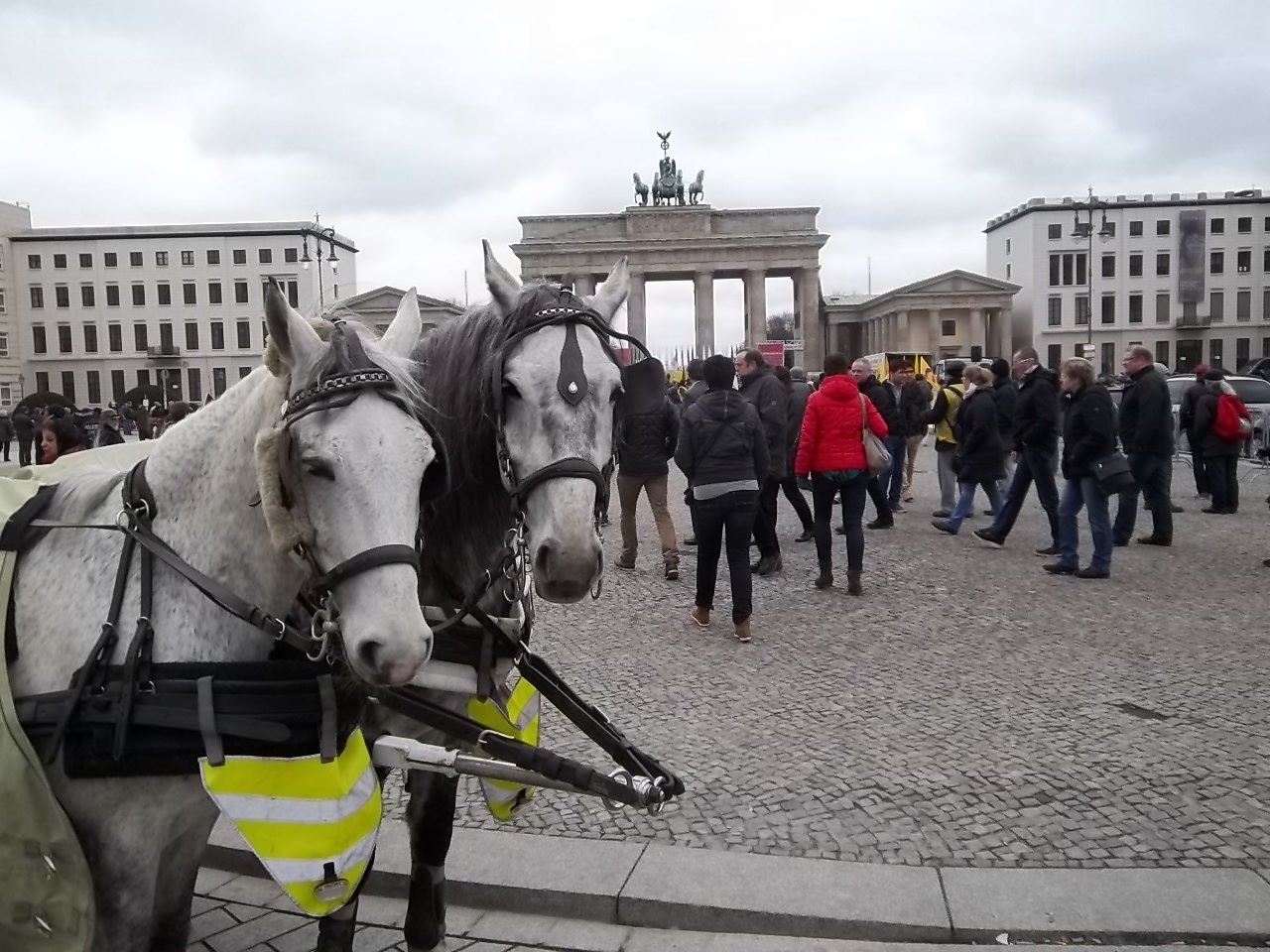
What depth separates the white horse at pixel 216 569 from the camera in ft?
5.44

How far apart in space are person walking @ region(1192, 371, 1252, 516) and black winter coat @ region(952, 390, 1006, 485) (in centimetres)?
312

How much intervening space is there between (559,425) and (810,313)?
56.6m

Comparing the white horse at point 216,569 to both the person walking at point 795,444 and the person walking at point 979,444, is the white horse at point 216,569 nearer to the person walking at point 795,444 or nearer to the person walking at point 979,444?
the person walking at point 795,444

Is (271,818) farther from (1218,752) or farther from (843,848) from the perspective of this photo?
(1218,752)

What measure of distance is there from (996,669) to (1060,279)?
2957 inches

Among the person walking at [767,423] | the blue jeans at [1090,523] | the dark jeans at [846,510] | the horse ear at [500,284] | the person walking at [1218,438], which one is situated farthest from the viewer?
the person walking at [1218,438]

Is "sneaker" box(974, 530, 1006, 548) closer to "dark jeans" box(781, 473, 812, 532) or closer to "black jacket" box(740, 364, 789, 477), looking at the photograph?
"dark jeans" box(781, 473, 812, 532)

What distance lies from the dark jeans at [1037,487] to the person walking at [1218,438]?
11.4ft

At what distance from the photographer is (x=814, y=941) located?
298 centimetres

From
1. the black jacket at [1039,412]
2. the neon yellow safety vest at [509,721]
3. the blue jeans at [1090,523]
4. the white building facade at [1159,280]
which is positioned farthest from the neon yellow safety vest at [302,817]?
the white building facade at [1159,280]

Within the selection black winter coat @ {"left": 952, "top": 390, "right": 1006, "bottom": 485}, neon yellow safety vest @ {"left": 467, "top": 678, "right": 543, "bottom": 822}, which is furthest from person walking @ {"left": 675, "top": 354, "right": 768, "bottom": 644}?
black winter coat @ {"left": 952, "top": 390, "right": 1006, "bottom": 485}

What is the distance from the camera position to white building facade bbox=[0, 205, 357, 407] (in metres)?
71.2

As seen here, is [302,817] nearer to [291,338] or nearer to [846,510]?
[291,338]

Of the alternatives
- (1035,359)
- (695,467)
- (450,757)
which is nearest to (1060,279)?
(1035,359)
